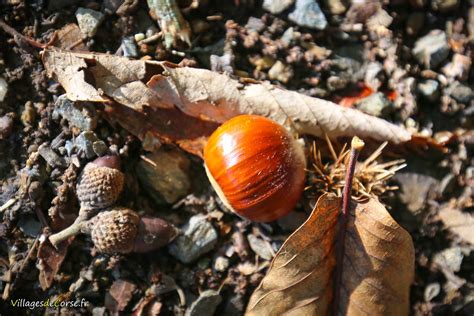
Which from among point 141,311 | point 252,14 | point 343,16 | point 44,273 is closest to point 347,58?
point 343,16

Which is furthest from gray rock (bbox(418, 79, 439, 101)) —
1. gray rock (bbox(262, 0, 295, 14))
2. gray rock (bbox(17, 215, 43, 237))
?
gray rock (bbox(17, 215, 43, 237))

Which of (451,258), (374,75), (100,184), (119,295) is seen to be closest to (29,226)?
(100,184)

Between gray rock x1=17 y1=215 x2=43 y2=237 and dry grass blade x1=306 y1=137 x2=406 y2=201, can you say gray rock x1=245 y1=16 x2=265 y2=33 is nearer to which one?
dry grass blade x1=306 y1=137 x2=406 y2=201

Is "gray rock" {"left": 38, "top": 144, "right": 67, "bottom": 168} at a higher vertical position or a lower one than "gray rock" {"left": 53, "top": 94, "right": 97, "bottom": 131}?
lower

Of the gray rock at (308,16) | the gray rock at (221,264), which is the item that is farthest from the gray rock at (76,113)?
the gray rock at (308,16)

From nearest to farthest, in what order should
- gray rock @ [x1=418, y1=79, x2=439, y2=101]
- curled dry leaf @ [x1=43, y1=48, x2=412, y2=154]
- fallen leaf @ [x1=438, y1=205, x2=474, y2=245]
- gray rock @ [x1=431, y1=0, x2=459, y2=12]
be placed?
curled dry leaf @ [x1=43, y1=48, x2=412, y2=154] < fallen leaf @ [x1=438, y1=205, x2=474, y2=245] < gray rock @ [x1=418, y1=79, x2=439, y2=101] < gray rock @ [x1=431, y1=0, x2=459, y2=12]

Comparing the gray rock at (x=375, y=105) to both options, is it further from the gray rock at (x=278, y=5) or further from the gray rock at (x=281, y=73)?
the gray rock at (x=278, y=5)
